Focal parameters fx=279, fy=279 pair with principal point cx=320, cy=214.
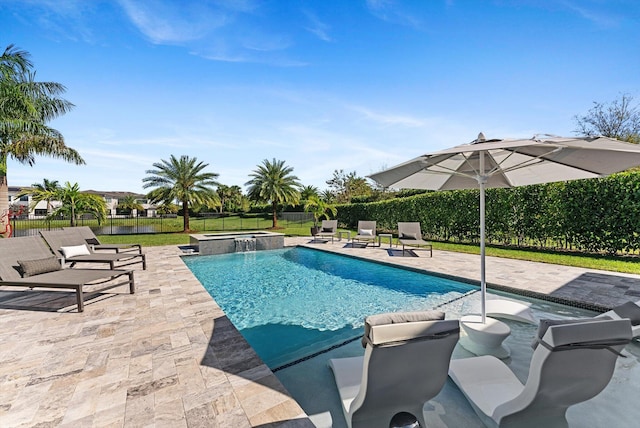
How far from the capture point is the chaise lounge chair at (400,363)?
1792 mm

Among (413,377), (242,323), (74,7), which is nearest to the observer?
(413,377)

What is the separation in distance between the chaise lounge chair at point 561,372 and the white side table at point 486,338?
1.16m

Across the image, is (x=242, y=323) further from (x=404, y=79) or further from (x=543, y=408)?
(x=404, y=79)

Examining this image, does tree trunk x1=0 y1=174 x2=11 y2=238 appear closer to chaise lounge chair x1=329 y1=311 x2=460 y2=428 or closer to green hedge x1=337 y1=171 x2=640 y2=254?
chaise lounge chair x1=329 y1=311 x2=460 y2=428

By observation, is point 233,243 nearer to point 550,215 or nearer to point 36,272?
point 36,272

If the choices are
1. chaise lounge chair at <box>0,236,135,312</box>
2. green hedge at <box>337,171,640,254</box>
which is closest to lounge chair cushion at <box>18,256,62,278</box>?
chaise lounge chair at <box>0,236,135,312</box>

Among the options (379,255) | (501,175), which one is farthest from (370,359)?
(379,255)

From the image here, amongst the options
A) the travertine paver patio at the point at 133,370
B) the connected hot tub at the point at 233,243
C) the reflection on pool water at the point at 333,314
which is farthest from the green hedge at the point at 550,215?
the travertine paver patio at the point at 133,370

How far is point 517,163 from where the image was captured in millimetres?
4266

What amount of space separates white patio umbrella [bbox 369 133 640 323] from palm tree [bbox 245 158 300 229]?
66.9 ft

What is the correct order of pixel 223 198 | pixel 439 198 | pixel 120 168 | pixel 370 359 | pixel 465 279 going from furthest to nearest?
1. pixel 223 198
2. pixel 120 168
3. pixel 439 198
4. pixel 465 279
5. pixel 370 359

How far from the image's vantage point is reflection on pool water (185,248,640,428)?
2.45m

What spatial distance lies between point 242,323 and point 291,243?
30.6 ft

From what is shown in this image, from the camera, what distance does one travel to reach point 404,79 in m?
9.69
